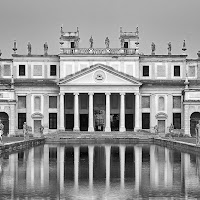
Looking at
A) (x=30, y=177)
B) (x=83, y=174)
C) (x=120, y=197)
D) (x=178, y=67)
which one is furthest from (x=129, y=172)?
(x=178, y=67)

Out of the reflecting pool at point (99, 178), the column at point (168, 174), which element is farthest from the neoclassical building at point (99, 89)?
the column at point (168, 174)

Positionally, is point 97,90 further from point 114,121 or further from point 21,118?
point 21,118

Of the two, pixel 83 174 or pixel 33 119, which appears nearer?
pixel 83 174

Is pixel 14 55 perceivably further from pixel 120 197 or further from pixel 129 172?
pixel 120 197

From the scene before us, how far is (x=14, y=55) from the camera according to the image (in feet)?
284

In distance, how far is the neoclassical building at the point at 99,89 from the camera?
82.4 metres

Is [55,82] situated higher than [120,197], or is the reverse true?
[55,82]

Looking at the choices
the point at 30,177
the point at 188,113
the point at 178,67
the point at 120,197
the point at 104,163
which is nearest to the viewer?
the point at 120,197

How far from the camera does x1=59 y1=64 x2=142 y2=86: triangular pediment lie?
81938 mm

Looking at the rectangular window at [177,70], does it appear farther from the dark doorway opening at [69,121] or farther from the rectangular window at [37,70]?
the rectangular window at [37,70]

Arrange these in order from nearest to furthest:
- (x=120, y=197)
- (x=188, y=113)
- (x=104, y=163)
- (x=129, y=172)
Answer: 1. (x=120, y=197)
2. (x=129, y=172)
3. (x=104, y=163)
4. (x=188, y=113)

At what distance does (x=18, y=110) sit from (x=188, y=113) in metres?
24.6

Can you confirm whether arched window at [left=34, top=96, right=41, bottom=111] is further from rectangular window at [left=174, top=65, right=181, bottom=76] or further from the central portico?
rectangular window at [left=174, top=65, right=181, bottom=76]

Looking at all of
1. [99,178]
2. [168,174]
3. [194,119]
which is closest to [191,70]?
[194,119]
